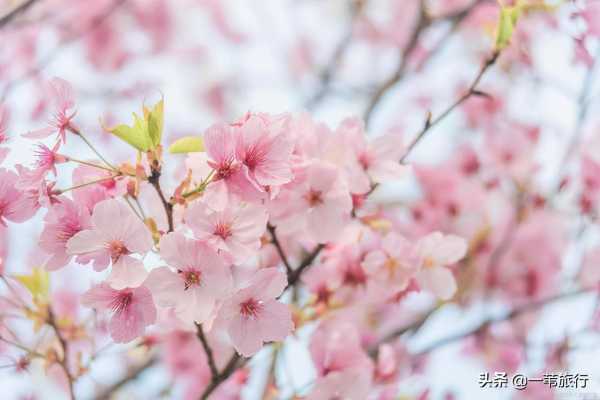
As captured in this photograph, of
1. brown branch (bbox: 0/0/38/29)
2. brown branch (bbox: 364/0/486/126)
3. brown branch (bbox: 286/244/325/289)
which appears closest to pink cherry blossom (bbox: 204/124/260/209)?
brown branch (bbox: 286/244/325/289)

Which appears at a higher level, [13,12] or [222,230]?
[13,12]

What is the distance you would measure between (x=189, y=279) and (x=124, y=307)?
0.42ft

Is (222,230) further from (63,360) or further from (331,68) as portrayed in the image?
(331,68)

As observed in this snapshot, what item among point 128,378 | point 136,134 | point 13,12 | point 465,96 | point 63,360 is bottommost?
point 63,360

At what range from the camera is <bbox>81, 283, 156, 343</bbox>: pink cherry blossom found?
1.11 m

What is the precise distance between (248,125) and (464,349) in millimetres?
2246

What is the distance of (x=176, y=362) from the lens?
7.92 feet

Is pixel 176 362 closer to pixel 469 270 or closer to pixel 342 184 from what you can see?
pixel 469 270

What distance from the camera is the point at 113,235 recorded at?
1071 mm

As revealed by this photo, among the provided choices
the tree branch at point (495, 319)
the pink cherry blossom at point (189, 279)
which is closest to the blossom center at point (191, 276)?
the pink cherry blossom at point (189, 279)

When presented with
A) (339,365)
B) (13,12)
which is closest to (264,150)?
(339,365)

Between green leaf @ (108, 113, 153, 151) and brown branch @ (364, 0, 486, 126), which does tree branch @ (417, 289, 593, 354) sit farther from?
green leaf @ (108, 113, 153, 151)

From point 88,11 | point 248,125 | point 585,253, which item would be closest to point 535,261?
point 585,253

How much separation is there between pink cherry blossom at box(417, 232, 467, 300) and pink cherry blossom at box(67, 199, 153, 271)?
65cm
